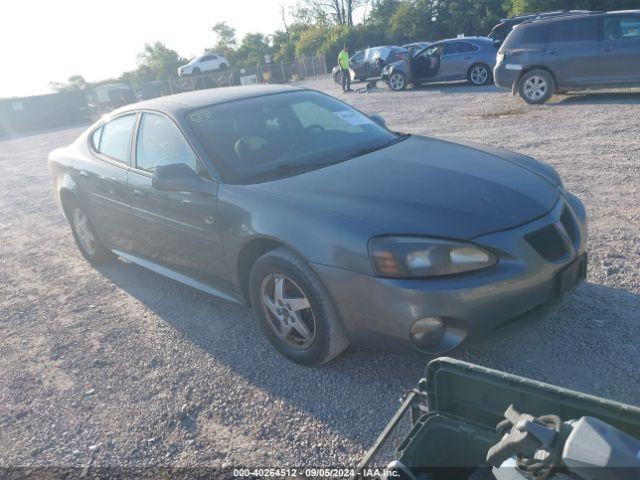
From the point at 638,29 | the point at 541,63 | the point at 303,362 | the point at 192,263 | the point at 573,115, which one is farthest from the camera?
the point at 541,63

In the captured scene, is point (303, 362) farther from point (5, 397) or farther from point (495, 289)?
point (5, 397)

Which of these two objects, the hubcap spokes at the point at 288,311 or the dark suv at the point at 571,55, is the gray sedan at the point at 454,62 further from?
the hubcap spokes at the point at 288,311

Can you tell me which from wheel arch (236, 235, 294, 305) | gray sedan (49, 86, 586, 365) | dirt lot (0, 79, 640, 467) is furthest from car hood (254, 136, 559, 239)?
dirt lot (0, 79, 640, 467)

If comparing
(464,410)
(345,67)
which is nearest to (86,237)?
(464,410)

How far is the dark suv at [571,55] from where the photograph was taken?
10.5 m

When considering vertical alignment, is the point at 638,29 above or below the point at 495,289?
above

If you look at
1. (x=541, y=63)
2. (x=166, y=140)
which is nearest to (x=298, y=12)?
(x=541, y=63)

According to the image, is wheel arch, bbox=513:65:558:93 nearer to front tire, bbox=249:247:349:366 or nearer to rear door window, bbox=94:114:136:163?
rear door window, bbox=94:114:136:163

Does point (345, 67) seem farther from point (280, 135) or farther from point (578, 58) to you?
point (280, 135)

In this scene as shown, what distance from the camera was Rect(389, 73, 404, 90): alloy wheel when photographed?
18.0 meters

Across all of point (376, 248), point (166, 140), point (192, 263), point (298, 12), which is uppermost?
point (298, 12)

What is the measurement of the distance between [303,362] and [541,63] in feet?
33.3

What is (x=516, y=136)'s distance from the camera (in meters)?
8.54

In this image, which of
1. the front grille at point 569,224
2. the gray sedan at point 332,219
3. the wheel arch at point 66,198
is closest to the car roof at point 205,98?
the gray sedan at point 332,219
